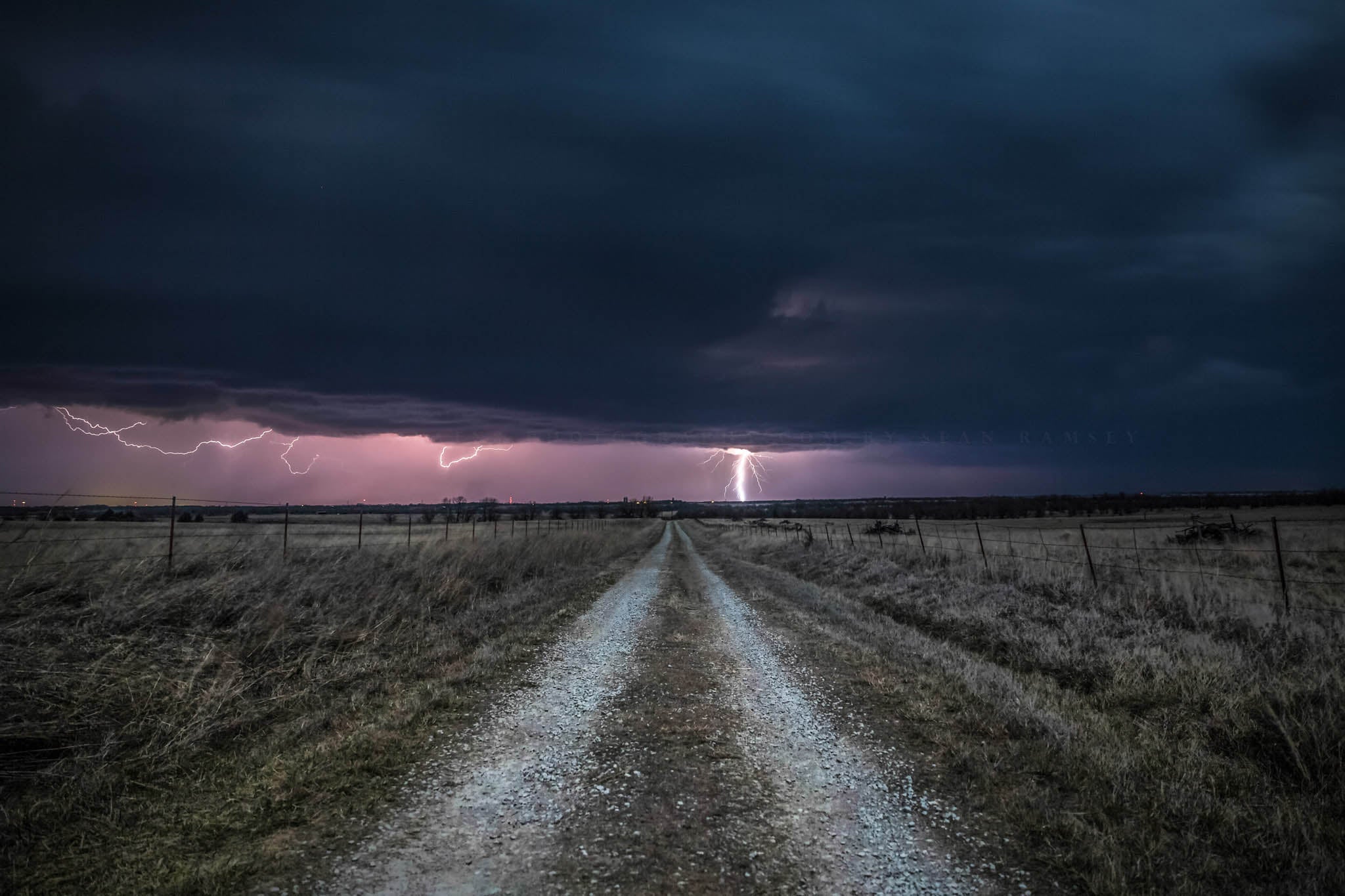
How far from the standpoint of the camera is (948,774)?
5.71 metres

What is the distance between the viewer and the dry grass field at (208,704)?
173 inches

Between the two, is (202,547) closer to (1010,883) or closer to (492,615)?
(492,615)

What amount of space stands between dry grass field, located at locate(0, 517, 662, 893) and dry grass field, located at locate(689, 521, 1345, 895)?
201 inches

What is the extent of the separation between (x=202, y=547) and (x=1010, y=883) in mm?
14880

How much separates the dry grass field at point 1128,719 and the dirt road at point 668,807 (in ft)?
2.30

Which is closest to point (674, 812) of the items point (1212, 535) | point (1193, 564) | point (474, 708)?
point (474, 708)

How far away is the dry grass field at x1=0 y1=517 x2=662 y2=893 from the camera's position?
4.40 m

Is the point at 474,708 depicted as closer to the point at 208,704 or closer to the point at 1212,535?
the point at 208,704

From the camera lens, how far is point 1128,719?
7.45m

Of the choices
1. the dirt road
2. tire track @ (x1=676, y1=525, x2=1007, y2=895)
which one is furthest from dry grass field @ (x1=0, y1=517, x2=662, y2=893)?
tire track @ (x1=676, y1=525, x2=1007, y2=895)

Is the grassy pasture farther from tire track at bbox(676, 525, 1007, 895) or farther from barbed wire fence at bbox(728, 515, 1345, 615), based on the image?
tire track at bbox(676, 525, 1007, 895)

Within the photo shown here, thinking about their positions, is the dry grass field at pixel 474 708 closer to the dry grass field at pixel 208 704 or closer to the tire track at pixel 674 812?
the dry grass field at pixel 208 704

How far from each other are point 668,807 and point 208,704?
5.27m

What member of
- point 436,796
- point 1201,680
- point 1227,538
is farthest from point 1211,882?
point 1227,538
